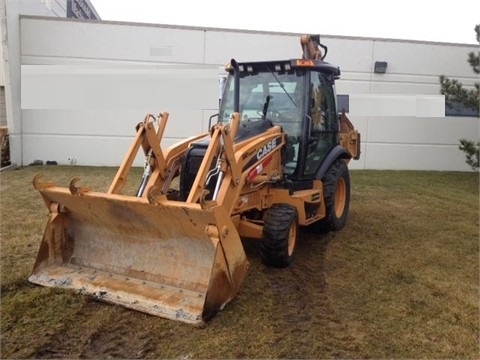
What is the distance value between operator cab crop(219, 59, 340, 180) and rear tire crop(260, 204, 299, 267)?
77 centimetres

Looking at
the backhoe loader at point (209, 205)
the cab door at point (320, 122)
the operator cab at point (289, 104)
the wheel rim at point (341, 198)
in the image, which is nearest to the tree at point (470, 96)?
the wheel rim at point (341, 198)

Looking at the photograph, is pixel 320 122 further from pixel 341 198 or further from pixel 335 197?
pixel 341 198

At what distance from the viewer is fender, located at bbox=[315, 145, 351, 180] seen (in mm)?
5582

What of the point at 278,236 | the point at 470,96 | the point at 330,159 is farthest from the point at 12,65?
the point at 470,96

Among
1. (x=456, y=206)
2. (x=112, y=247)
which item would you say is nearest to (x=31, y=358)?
(x=112, y=247)

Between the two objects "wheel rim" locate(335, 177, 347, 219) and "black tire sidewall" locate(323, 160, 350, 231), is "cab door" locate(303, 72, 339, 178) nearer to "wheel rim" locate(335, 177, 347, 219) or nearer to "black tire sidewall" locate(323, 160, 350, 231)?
"black tire sidewall" locate(323, 160, 350, 231)

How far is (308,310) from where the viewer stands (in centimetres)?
391

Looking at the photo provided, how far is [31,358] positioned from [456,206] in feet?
26.0

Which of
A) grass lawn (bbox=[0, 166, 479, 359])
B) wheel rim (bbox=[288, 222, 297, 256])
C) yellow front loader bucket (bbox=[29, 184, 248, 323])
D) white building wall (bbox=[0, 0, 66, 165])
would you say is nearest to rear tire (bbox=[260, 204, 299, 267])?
wheel rim (bbox=[288, 222, 297, 256])

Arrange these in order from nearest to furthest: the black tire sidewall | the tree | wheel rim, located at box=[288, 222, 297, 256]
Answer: wheel rim, located at box=[288, 222, 297, 256], the black tire sidewall, the tree

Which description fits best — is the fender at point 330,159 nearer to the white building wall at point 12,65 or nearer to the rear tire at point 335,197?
the rear tire at point 335,197

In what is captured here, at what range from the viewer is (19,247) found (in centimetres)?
526

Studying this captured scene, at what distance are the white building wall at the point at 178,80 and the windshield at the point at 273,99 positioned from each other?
6891 millimetres

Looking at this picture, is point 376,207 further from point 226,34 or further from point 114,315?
point 226,34
